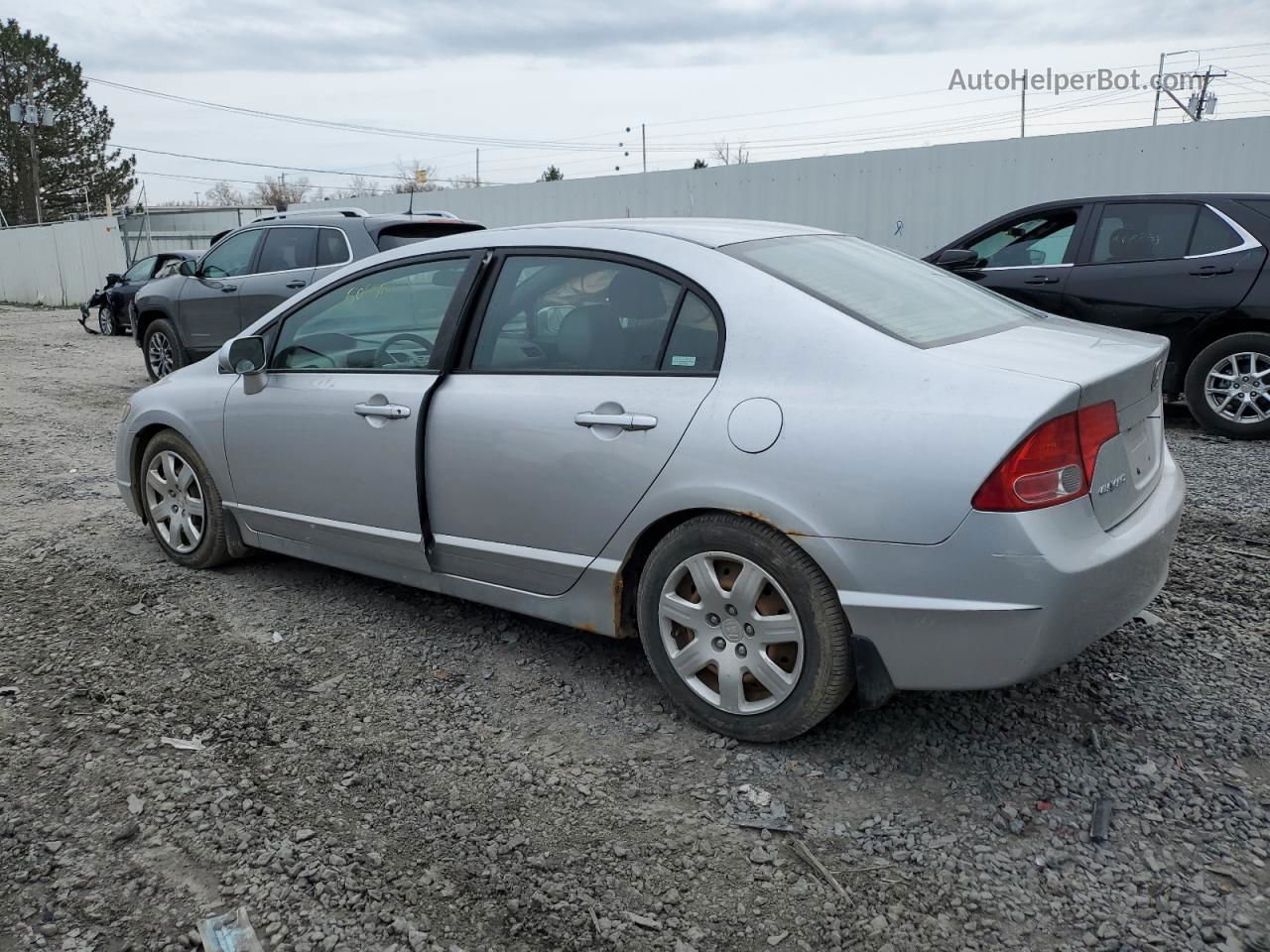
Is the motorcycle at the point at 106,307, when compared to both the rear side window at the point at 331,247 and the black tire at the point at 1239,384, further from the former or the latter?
the black tire at the point at 1239,384

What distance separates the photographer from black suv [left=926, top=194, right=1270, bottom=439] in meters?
7.11

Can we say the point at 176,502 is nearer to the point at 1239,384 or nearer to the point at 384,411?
the point at 384,411

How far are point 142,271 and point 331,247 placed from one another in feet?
36.5

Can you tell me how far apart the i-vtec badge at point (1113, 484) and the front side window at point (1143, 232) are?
5339mm

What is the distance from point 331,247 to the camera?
956cm

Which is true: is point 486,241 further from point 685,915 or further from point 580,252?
point 685,915

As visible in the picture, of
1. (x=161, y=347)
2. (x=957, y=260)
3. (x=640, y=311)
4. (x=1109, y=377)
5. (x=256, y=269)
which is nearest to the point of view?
(x=1109, y=377)

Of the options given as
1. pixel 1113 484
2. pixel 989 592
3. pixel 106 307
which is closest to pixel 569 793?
pixel 989 592

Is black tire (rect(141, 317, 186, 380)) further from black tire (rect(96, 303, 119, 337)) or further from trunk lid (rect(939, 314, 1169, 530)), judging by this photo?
trunk lid (rect(939, 314, 1169, 530))

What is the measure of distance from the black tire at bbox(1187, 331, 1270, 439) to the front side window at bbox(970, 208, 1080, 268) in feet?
4.30

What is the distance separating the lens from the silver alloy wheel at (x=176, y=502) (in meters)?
4.82

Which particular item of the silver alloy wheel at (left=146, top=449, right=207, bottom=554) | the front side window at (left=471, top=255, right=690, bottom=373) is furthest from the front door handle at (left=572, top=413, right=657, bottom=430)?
the silver alloy wheel at (left=146, top=449, right=207, bottom=554)

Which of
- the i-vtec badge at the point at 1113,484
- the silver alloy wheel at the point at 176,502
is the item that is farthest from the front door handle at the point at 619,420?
the silver alloy wheel at the point at 176,502

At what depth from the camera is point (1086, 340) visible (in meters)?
3.29
